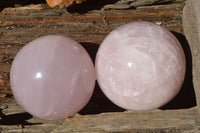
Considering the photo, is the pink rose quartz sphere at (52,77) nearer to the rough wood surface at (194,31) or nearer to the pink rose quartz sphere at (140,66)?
the pink rose quartz sphere at (140,66)

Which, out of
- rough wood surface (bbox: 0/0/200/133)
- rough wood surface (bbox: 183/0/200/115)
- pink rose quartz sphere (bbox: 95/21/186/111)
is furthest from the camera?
rough wood surface (bbox: 0/0/200/133)

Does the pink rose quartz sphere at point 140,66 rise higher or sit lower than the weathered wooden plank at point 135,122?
higher

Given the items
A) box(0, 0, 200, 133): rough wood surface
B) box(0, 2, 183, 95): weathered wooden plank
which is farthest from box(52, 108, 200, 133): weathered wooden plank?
box(0, 2, 183, 95): weathered wooden plank

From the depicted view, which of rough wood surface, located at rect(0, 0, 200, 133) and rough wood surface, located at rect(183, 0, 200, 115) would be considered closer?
rough wood surface, located at rect(183, 0, 200, 115)

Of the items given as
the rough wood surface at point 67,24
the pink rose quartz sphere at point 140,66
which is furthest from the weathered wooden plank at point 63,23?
the pink rose quartz sphere at point 140,66

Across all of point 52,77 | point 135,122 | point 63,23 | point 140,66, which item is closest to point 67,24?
point 63,23

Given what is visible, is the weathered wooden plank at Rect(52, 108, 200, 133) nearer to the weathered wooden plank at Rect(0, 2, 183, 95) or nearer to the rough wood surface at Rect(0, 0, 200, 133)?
the rough wood surface at Rect(0, 0, 200, 133)
